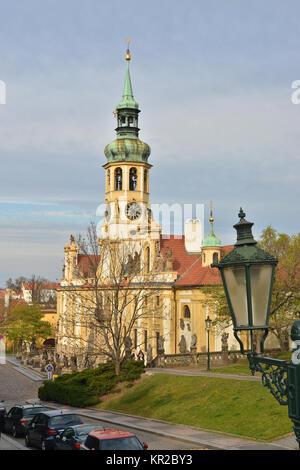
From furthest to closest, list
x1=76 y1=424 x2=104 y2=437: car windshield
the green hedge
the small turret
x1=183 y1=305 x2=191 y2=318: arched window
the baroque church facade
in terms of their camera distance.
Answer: the small turret → x1=183 y1=305 x2=191 y2=318: arched window → the baroque church facade → the green hedge → x1=76 y1=424 x2=104 y2=437: car windshield

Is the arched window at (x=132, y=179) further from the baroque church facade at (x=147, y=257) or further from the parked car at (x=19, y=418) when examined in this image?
the parked car at (x=19, y=418)

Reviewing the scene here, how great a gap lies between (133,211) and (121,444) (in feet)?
178

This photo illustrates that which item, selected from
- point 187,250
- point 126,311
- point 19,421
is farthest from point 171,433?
point 187,250

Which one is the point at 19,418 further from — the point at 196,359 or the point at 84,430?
the point at 196,359

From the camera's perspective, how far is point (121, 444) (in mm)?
14477

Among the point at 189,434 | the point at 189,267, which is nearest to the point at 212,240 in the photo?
the point at 189,267

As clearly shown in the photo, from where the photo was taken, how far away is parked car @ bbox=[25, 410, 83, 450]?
19.3 metres

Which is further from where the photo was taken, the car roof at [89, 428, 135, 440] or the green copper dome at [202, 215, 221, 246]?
the green copper dome at [202, 215, 221, 246]

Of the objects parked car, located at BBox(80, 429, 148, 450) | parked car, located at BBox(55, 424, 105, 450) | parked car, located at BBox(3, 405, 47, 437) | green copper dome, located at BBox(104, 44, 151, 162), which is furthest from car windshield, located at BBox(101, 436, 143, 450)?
green copper dome, located at BBox(104, 44, 151, 162)

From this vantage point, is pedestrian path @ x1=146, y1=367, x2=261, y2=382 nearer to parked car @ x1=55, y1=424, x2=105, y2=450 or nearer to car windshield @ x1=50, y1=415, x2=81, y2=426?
car windshield @ x1=50, y1=415, x2=81, y2=426

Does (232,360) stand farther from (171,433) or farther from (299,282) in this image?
(171,433)
